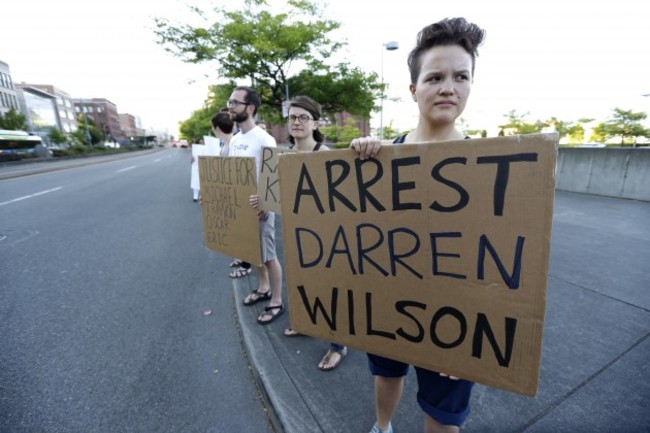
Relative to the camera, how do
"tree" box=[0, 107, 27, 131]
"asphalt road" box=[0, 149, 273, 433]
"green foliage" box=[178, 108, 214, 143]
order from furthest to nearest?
"tree" box=[0, 107, 27, 131]
"green foliage" box=[178, 108, 214, 143]
"asphalt road" box=[0, 149, 273, 433]

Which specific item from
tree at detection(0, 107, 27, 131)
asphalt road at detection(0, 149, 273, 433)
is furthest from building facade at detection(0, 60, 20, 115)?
asphalt road at detection(0, 149, 273, 433)

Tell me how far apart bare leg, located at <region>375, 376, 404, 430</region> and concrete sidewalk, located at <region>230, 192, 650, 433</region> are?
157mm

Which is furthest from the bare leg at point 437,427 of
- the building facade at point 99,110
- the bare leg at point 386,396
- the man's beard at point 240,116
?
the building facade at point 99,110

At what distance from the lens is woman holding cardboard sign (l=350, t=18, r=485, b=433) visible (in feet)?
3.89

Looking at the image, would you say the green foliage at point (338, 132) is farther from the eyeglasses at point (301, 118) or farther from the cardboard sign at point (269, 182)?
the cardboard sign at point (269, 182)

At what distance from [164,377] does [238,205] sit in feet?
4.30

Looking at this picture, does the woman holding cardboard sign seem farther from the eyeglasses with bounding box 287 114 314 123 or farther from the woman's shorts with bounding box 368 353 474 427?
the eyeglasses with bounding box 287 114 314 123

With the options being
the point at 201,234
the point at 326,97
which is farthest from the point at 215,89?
the point at 201,234

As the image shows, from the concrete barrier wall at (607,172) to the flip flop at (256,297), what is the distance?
8.38 metres

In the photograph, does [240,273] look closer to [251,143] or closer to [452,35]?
[251,143]

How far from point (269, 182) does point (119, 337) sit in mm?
1882

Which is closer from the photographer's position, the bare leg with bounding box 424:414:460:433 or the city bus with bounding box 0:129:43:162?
the bare leg with bounding box 424:414:460:433

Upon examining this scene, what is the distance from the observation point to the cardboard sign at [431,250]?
0.96 metres

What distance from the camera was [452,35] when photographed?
1188 mm
